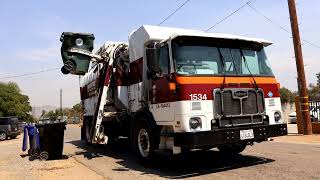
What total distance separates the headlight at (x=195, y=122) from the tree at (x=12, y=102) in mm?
77349

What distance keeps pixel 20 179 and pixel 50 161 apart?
2.84 metres

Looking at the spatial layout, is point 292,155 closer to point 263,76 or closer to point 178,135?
point 263,76

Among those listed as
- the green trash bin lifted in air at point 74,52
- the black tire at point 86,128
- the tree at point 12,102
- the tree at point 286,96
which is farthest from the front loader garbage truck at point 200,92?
the tree at point 12,102

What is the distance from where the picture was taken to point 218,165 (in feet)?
31.6

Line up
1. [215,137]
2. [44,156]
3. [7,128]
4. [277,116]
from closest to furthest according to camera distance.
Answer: [215,137] → [277,116] → [44,156] → [7,128]

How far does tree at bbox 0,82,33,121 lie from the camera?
82.4m

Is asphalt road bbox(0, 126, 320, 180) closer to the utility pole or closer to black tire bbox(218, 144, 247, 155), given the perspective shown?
black tire bbox(218, 144, 247, 155)

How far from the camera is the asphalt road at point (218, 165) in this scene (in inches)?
330

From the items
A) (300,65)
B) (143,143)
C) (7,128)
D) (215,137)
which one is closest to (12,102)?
(7,128)

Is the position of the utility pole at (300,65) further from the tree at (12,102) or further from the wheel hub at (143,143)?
the tree at (12,102)

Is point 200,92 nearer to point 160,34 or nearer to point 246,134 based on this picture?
point 246,134

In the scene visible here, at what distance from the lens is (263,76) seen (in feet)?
31.5

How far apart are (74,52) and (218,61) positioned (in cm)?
503

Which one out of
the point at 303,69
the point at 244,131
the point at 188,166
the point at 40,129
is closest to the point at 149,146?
the point at 188,166
